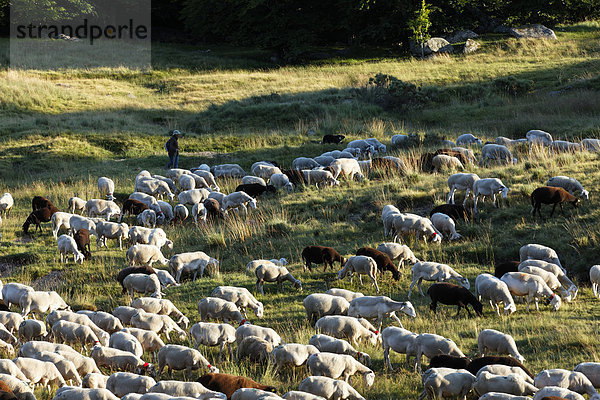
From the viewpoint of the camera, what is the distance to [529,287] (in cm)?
1295

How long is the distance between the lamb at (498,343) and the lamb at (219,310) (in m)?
4.27

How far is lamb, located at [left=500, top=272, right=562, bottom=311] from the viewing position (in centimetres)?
1295

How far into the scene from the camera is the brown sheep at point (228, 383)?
368 inches

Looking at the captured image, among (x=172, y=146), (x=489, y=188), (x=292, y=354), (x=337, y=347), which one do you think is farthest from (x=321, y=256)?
(x=172, y=146)

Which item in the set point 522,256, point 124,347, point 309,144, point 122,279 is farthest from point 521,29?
point 124,347

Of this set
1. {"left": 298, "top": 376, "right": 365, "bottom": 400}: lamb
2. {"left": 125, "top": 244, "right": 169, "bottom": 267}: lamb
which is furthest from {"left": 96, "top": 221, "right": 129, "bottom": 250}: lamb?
{"left": 298, "top": 376, "right": 365, "bottom": 400}: lamb

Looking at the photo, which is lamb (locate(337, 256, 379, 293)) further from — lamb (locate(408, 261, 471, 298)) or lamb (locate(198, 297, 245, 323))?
lamb (locate(198, 297, 245, 323))

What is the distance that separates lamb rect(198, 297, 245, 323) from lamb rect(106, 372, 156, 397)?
301 centimetres

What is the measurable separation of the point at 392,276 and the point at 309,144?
15.9 metres

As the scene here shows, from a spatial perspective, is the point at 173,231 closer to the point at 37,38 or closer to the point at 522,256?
the point at 522,256

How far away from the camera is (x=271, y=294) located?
14602mm

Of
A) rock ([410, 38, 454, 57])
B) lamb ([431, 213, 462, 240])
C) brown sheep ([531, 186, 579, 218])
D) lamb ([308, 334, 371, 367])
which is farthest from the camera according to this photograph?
rock ([410, 38, 454, 57])

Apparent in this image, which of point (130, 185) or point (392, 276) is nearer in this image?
point (392, 276)

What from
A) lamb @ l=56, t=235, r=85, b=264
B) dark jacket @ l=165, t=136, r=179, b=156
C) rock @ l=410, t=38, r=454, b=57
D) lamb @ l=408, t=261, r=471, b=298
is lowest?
lamb @ l=56, t=235, r=85, b=264
